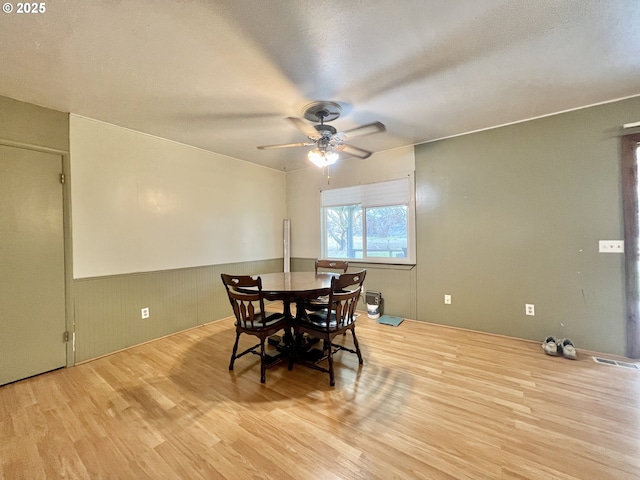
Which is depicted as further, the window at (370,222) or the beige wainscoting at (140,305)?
the window at (370,222)

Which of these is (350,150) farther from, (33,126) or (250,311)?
(33,126)

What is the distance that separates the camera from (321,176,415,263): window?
3.75 meters

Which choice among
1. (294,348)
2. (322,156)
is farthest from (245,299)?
(322,156)

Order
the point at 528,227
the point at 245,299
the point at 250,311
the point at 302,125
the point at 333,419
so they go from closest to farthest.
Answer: the point at 333,419
the point at 245,299
the point at 250,311
the point at 302,125
the point at 528,227

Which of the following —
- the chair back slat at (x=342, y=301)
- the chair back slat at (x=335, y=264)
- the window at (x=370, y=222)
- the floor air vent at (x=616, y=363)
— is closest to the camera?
the chair back slat at (x=342, y=301)

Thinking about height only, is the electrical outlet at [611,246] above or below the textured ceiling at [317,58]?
A: below

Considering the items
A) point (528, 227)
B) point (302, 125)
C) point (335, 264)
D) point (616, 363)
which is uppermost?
point (302, 125)

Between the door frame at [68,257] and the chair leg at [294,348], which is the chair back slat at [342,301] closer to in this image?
the chair leg at [294,348]

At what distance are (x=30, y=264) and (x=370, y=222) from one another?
3.84 metres

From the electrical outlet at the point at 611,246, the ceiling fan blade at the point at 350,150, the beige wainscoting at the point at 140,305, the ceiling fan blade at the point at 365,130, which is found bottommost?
the beige wainscoting at the point at 140,305

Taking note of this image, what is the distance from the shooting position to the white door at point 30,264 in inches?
86.6

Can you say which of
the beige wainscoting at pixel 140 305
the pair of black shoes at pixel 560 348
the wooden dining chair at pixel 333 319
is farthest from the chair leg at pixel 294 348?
the pair of black shoes at pixel 560 348

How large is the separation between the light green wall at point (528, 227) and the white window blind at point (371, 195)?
26cm

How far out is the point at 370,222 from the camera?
4.08 m
